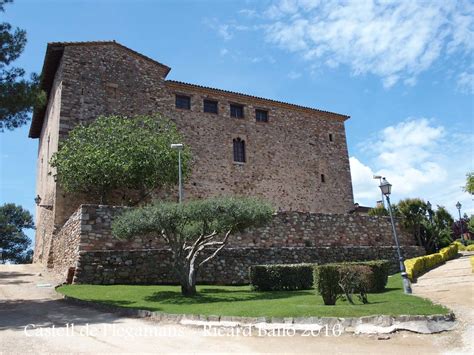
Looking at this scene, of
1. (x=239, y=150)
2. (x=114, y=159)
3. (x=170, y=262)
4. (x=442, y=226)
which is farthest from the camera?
(x=239, y=150)

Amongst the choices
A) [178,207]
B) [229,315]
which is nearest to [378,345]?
[229,315]

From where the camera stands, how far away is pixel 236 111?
31.8 m

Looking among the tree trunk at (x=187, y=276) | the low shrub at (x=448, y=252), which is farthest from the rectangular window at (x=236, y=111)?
the tree trunk at (x=187, y=276)

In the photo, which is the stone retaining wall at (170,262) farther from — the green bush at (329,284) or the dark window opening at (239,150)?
the dark window opening at (239,150)

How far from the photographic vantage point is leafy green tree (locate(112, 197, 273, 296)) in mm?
14539

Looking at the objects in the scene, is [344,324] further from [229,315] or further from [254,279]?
[254,279]

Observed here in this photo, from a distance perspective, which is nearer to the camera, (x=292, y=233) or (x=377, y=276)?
(x=377, y=276)

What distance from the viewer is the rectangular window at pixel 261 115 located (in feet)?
108

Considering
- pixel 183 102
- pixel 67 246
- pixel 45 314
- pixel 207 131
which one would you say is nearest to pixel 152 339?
pixel 45 314

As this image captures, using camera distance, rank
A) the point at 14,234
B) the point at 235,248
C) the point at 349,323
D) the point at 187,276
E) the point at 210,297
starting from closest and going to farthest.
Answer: the point at 349,323 → the point at 210,297 → the point at 187,276 → the point at 235,248 → the point at 14,234

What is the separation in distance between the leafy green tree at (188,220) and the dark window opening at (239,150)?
50.5 feet

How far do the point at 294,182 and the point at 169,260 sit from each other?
16688mm

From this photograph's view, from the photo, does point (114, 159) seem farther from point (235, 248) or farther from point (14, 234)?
point (14, 234)

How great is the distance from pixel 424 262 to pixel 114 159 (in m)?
16.8
